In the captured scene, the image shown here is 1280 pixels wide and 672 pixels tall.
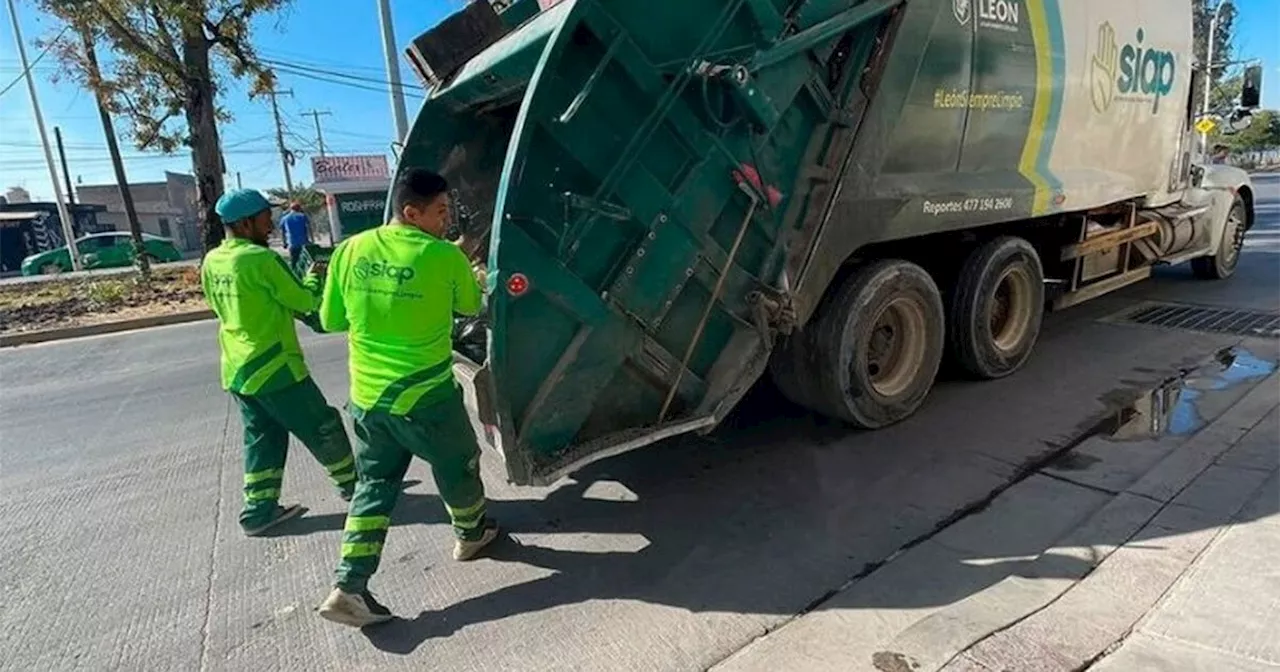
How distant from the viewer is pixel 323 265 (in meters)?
3.96

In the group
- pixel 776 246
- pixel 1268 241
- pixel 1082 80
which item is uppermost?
pixel 1082 80

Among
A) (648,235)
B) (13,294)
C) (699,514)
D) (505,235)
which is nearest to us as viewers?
(505,235)

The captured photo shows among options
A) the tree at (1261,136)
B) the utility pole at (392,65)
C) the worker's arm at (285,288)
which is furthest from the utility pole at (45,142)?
the tree at (1261,136)

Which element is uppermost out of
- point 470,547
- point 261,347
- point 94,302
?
point 261,347

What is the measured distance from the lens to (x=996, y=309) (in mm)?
5305

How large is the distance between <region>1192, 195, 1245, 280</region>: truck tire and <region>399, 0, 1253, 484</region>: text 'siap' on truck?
13.1 ft

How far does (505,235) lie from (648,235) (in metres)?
0.63

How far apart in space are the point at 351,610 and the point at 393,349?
3.07ft

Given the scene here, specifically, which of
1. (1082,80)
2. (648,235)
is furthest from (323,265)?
(1082,80)

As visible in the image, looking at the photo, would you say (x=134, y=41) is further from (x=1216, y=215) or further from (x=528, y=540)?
(x=1216, y=215)

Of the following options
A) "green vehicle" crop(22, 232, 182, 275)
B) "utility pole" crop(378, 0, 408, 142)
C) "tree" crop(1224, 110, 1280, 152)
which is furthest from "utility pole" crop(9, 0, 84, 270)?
"tree" crop(1224, 110, 1280, 152)

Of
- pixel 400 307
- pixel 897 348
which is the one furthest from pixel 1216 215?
pixel 400 307

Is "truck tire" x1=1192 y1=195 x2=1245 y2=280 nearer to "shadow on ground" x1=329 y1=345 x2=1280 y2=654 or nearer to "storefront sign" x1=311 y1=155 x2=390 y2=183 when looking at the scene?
"shadow on ground" x1=329 y1=345 x2=1280 y2=654

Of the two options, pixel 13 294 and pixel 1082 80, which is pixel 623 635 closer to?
pixel 1082 80
